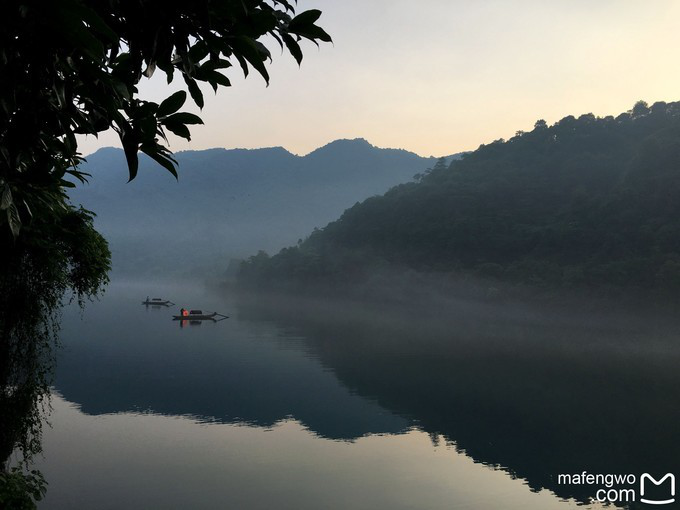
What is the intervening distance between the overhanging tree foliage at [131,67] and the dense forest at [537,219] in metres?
82.9

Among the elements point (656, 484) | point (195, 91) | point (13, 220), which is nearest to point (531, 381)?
point (656, 484)

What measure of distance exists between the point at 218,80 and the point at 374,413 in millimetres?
32609

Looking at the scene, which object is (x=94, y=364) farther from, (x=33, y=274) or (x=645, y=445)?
(x=645, y=445)

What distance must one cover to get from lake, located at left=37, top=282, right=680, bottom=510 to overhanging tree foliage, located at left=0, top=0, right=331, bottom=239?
18.5 meters

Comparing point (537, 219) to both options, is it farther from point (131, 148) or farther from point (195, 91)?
point (131, 148)

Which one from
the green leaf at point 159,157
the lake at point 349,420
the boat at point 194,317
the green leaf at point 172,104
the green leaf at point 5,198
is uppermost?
the green leaf at point 172,104

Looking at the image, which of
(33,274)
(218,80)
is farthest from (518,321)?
(218,80)

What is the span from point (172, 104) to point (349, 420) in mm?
31148

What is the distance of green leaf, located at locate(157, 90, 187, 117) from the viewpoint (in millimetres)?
3525

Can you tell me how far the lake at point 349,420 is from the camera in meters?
21.7

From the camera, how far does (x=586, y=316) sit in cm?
8269

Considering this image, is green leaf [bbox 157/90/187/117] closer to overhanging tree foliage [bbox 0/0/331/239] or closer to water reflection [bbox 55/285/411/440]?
overhanging tree foliage [bbox 0/0/331/239]

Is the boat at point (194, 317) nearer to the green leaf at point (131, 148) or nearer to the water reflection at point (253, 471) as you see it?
the water reflection at point (253, 471)

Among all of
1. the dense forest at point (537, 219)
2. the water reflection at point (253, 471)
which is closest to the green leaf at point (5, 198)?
the water reflection at point (253, 471)
